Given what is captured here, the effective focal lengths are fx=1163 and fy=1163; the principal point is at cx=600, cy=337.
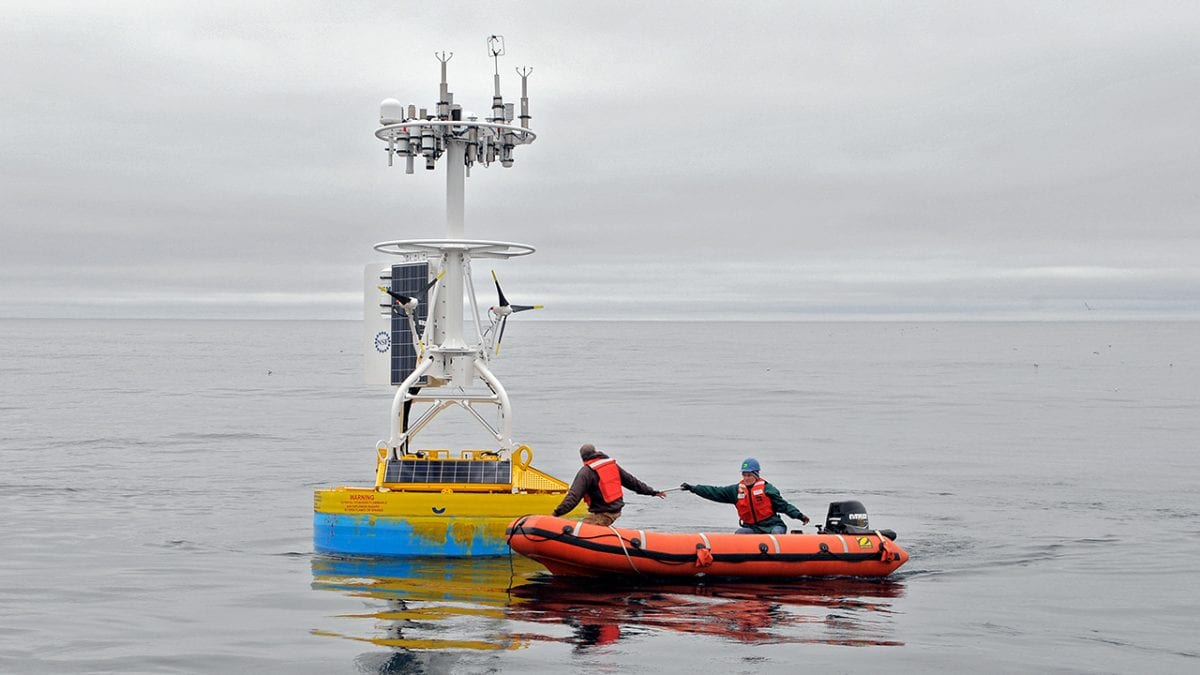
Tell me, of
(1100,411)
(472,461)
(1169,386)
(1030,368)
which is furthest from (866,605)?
(1030,368)

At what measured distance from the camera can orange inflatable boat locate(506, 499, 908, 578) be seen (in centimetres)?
1670

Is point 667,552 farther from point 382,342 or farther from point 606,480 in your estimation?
point 382,342

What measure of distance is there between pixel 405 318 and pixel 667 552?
618 cm

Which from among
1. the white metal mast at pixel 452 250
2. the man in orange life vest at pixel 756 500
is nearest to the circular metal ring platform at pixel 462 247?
the white metal mast at pixel 452 250

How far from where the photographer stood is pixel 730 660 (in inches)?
521

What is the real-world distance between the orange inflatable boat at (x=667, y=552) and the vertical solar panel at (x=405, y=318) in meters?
3.85

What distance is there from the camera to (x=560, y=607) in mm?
15969

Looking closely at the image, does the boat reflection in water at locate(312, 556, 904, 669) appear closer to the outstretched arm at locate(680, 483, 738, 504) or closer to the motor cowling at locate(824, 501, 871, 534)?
the motor cowling at locate(824, 501, 871, 534)

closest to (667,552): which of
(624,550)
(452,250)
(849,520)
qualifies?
(624,550)

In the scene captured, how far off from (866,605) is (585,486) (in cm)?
433

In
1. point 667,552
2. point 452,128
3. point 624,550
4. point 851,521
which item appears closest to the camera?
point 624,550

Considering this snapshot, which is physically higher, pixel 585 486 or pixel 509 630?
pixel 585 486

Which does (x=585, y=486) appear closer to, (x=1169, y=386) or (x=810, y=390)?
(x=810, y=390)

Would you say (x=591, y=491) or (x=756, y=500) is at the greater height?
(x=591, y=491)
